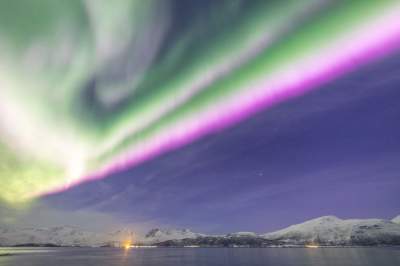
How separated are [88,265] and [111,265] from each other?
1151 centimetres

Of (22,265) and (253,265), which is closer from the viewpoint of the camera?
(253,265)

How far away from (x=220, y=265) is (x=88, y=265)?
6785 centimetres

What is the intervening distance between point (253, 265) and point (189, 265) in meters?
32.7

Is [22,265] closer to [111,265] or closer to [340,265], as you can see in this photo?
[111,265]

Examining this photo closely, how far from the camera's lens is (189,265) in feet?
536

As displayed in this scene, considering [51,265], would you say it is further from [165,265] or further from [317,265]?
[317,265]

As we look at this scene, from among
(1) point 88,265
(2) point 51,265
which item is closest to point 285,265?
(1) point 88,265

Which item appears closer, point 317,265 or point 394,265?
point 394,265

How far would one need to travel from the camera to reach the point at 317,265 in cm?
15062

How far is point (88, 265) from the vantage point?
16438 cm

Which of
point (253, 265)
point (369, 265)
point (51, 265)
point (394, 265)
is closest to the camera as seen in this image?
point (394, 265)

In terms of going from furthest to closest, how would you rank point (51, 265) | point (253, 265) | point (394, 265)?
1. point (51, 265)
2. point (253, 265)
3. point (394, 265)

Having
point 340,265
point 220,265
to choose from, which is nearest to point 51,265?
point 220,265

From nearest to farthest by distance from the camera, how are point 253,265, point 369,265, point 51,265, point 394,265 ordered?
point 394,265
point 369,265
point 253,265
point 51,265
